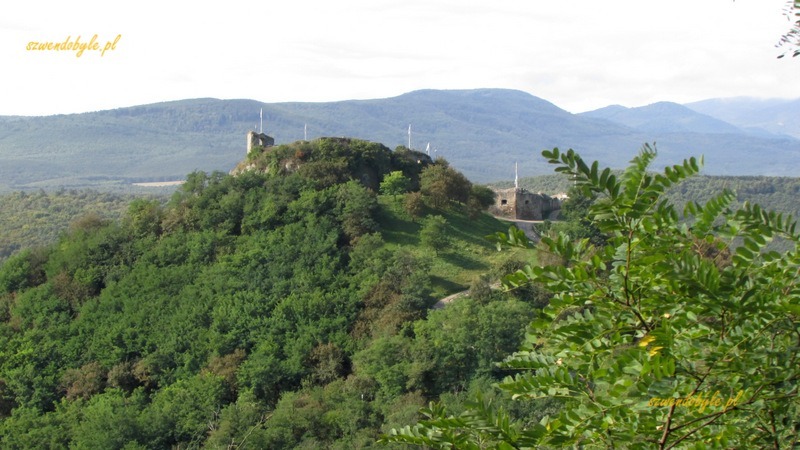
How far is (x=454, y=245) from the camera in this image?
3008 centimetres

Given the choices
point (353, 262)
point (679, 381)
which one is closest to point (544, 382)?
point (679, 381)

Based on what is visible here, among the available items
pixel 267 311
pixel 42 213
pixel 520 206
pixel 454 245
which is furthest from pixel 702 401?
pixel 42 213

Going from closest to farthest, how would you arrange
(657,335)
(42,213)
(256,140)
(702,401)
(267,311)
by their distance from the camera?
(657,335)
(702,401)
(267,311)
(256,140)
(42,213)

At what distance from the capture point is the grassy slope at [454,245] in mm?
27891

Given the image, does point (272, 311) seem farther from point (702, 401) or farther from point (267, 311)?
point (702, 401)

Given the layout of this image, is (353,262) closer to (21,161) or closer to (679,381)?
(679,381)

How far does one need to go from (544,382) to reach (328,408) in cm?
1840

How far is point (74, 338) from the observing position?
28.1 meters

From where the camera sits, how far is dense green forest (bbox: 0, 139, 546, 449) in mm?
22188

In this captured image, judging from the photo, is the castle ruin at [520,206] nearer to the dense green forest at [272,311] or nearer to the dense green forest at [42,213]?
the dense green forest at [272,311]

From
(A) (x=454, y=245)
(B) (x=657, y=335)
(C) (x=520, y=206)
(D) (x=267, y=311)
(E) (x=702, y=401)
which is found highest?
(B) (x=657, y=335)

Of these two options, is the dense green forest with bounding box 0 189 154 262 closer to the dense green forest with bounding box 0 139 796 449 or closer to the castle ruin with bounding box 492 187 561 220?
the dense green forest with bounding box 0 139 796 449

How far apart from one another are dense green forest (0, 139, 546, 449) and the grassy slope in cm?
8

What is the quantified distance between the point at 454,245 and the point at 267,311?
248 inches
